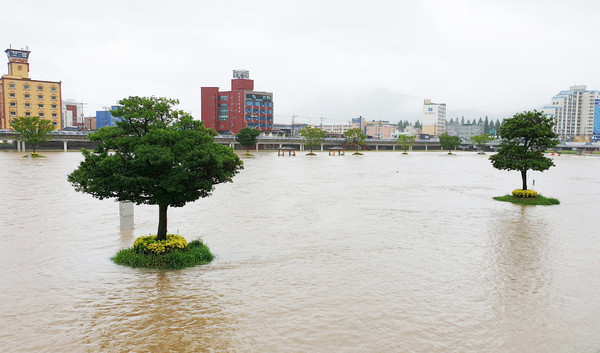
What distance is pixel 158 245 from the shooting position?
17359mm

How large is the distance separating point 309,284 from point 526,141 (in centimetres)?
2851

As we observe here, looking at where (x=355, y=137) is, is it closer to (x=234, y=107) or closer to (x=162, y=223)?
(x=234, y=107)

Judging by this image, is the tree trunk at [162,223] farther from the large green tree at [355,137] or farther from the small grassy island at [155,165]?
the large green tree at [355,137]

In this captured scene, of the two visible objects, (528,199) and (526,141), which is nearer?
(528,199)

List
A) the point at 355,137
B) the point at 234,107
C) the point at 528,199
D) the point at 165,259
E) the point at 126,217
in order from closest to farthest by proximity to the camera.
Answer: the point at 165,259 < the point at 126,217 < the point at 528,199 < the point at 355,137 < the point at 234,107

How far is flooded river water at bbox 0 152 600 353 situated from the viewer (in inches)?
452

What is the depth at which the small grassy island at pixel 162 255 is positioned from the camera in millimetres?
16969

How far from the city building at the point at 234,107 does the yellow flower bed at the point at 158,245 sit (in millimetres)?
152608

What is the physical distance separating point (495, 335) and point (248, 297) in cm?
766

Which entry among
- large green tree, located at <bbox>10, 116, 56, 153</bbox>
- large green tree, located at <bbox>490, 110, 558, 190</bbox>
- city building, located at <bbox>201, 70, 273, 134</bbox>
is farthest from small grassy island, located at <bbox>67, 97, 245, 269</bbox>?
city building, located at <bbox>201, 70, 273, 134</bbox>

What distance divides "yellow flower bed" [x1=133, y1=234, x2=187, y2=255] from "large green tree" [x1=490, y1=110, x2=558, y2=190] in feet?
94.7

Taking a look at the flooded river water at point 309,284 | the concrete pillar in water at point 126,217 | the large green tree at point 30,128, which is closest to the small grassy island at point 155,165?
the flooded river water at point 309,284

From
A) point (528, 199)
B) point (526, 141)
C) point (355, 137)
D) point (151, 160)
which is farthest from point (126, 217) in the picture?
point (355, 137)

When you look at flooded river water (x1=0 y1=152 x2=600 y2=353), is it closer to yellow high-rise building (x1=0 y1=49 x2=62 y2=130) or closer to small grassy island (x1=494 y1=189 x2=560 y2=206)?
Answer: small grassy island (x1=494 y1=189 x2=560 y2=206)
